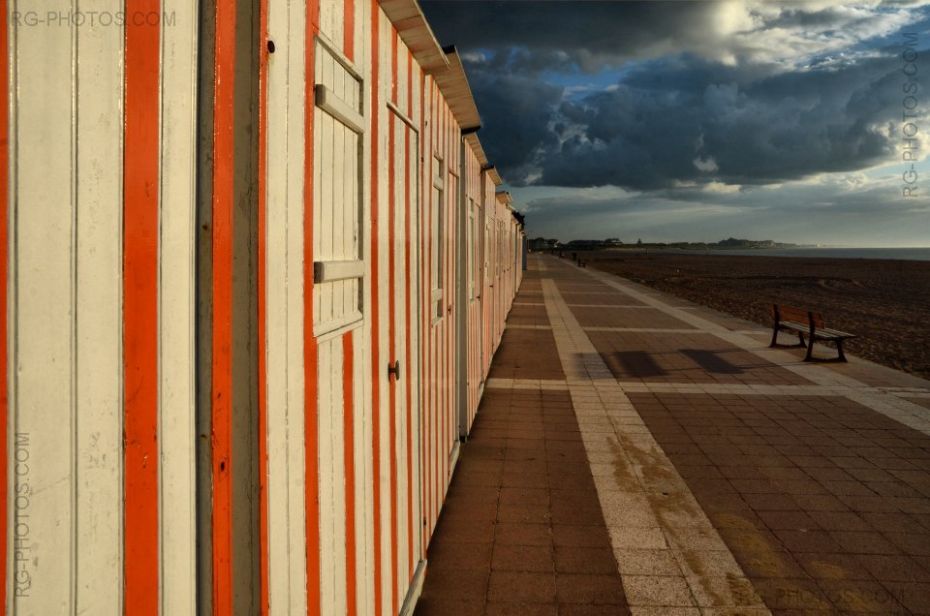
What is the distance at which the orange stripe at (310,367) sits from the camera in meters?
1.82

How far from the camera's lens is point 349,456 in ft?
7.40

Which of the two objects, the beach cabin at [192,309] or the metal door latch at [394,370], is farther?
the metal door latch at [394,370]

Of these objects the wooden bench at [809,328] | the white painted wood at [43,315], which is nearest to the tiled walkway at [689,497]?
the wooden bench at [809,328]

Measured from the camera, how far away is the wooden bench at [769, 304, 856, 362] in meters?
9.78

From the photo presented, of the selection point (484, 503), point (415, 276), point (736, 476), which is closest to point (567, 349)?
point (736, 476)

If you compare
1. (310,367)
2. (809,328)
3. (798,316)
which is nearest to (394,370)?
(310,367)

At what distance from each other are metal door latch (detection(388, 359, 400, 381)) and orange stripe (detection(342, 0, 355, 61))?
4.26 ft

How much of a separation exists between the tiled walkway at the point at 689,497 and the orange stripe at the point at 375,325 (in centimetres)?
88

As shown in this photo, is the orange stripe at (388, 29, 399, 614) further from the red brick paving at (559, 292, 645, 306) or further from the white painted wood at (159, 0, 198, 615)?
the red brick paving at (559, 292, 645, 306)

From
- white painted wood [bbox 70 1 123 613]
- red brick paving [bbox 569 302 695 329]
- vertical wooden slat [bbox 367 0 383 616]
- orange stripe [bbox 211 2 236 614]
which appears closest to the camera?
white painted wood [bbox 70 1 123 613]

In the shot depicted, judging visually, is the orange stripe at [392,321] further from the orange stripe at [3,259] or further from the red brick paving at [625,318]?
the red brick paving at [625,318]

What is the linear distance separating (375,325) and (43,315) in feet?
5.48

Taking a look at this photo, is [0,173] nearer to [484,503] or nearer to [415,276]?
[415,276]

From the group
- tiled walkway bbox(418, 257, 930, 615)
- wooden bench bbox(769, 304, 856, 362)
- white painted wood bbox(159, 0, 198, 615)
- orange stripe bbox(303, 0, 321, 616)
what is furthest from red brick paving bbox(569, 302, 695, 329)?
white painted wood bbox(159, 0, 198, 615)
